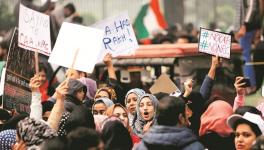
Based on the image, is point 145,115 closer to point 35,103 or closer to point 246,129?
point 35,103

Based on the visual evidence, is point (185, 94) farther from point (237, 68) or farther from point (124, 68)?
point (237, 68)

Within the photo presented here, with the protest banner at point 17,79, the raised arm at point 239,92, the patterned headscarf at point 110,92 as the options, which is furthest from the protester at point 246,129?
the patterned headscarf at point 110,92

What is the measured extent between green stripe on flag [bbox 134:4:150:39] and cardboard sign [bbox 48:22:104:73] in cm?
760

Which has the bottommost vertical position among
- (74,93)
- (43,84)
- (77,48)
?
(74,93)

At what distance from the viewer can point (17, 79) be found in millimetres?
10125

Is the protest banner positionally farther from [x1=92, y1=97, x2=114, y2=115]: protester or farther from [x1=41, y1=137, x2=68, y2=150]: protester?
[x1=41, y1=137, x2=68, y2=150]: protester

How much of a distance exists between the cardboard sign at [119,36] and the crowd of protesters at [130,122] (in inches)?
8.8

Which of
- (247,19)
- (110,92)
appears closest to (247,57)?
(247,19)

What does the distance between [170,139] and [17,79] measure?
3.12m

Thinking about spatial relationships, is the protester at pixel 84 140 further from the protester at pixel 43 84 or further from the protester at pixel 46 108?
the protester at pixel 43 84

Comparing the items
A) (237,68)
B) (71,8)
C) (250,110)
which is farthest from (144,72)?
(250,110)

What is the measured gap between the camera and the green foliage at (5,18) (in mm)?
20995

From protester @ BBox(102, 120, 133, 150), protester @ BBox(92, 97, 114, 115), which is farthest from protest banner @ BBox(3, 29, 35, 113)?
protester @ BBox(102, 120, 133, 150)

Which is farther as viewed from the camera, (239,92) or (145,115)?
(239,92)
